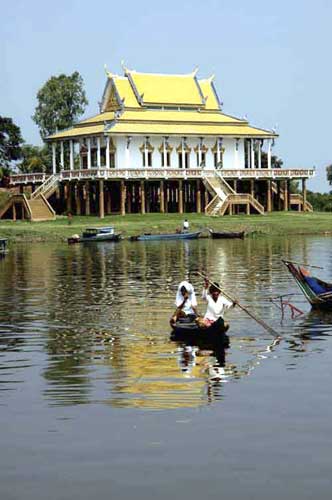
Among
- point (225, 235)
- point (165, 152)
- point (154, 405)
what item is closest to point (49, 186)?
point (165, 152)

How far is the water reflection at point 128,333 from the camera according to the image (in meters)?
18.9

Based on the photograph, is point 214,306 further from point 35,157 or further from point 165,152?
point 35,157

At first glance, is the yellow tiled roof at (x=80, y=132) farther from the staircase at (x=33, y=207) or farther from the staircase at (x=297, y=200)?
the staircase at (x=297, y=200)

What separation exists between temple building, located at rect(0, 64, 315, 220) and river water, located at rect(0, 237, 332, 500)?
50828 mm

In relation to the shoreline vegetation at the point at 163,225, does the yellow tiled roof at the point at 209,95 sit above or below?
above

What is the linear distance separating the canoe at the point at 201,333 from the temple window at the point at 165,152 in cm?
6695

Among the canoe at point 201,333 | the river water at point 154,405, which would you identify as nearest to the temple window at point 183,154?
the river water at point 154,405

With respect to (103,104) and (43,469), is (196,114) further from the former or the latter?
(43,469)

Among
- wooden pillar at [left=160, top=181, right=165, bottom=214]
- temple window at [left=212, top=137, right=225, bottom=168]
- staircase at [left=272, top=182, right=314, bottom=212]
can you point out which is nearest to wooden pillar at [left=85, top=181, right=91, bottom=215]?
wooden pillar at [left=160, top=181, right=165, bottom=214]

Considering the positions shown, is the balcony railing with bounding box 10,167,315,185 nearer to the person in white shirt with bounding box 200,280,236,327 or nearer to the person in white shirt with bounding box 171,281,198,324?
the person in white shirt with bounding box 171,281,198,324

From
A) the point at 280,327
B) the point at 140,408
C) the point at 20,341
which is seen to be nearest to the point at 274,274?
the point at 280,327

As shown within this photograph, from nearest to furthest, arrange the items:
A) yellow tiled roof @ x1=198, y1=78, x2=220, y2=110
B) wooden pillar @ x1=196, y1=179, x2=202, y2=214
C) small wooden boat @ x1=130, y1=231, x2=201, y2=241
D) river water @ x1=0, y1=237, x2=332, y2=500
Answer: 1. river water @ x1=0, y1=237, x2=332, y2=500
2. small wooden boat @ x1=130, y1=231, x2=201, y2=241
3. wooden pillar @ x1=196, y1=179, x2=202, y2=214
4. yellow tiled roof @ x1=198, y1=78, x2=220, y2=110

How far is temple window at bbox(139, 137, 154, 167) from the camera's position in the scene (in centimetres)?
9055

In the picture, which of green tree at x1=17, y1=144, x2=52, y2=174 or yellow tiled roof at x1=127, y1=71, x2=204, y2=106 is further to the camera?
green tree at x1=17, y1=144, x2=52, y2=174
